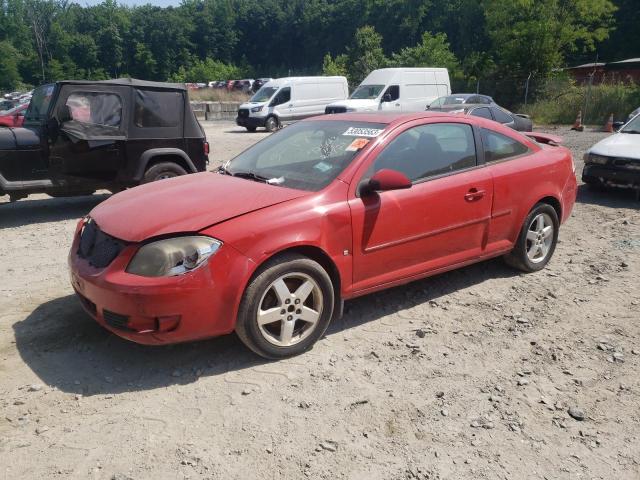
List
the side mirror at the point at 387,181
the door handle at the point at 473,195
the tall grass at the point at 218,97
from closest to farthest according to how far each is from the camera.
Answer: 1. the side mirror at the point at 387,181
2. the door handle at the point at 473,195
3. the tall grass at the point at 218,97

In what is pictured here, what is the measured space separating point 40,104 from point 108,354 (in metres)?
6.24

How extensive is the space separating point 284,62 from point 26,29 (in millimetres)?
49191

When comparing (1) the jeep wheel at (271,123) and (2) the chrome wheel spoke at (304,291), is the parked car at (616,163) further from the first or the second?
(1) the jeep wheel at (271,123)

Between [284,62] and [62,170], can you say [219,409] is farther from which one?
[284,62]

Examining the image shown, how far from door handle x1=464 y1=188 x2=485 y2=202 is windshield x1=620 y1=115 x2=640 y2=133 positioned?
6.47 m

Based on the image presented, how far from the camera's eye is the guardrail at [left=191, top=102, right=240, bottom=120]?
1211 inches

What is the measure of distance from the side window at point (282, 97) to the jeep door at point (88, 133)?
16.2 m

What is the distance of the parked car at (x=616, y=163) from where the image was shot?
850 cm

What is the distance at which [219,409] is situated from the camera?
10.4ft

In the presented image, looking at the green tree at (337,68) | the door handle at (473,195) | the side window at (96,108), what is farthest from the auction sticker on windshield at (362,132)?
the green tree at (337,68)

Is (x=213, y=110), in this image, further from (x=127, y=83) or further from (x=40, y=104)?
(x=127, y=83)

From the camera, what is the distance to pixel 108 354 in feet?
12.3

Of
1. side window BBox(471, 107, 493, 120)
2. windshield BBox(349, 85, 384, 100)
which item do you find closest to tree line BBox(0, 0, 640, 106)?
windshield BBox(349, 85, 384, 100)

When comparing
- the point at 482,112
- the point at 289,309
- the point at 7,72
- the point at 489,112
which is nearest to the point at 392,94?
the point at 489,112
